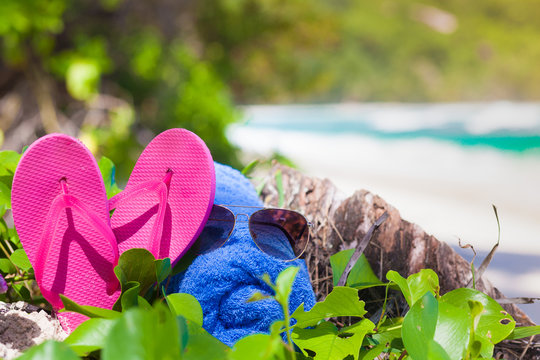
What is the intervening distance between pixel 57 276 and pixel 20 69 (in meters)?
2.57

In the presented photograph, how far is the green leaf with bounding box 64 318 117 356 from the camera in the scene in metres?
0.24

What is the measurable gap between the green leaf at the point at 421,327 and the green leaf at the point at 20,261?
0.91 feet

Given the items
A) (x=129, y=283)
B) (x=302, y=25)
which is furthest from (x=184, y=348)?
(x=302, y=25)

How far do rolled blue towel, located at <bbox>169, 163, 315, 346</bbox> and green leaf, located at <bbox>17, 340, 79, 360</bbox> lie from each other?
165 mm

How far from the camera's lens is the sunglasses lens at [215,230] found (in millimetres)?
379

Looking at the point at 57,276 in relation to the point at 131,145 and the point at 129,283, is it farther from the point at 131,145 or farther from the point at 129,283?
the point at 131,145

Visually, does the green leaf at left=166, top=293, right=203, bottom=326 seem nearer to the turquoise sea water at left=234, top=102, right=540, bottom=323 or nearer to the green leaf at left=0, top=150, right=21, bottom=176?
the green leaf at left=0, top=150, right=21, bottom=176

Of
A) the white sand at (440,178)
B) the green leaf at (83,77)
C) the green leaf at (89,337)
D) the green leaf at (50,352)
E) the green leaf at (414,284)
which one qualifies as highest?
the green leaf at (50,352)

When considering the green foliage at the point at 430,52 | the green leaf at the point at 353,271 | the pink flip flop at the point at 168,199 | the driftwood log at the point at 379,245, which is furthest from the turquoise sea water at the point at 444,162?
the green foliage at the point at 430,52

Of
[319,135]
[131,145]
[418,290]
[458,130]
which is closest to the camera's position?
[418,290]

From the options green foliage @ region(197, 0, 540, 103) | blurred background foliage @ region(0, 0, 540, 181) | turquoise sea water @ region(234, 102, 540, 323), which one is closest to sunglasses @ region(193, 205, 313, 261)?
turquoise sea water @ region(234, 102, 540, 323)

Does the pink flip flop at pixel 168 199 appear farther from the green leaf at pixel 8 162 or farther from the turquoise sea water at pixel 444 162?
the turquoise sea water at pixel 444 162

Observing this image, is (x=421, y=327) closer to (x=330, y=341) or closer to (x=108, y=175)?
(x=330, y=341)

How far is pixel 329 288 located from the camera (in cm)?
46
